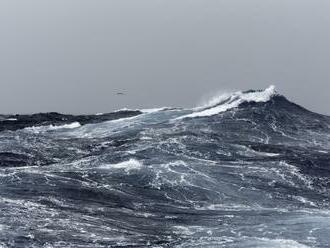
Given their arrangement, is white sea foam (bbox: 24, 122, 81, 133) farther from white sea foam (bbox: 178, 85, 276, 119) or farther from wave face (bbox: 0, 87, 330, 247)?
white sea foam (bbox: 178, 85, 276, 119)

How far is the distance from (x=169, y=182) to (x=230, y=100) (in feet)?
278

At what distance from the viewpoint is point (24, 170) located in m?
83.9

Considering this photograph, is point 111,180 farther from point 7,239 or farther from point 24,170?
point 7,239

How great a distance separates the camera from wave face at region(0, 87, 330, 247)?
2420 inches

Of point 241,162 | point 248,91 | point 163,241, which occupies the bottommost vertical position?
point 163,241

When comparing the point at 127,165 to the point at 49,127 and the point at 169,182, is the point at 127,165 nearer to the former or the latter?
the point at 169,182

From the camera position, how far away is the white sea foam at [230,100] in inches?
5807

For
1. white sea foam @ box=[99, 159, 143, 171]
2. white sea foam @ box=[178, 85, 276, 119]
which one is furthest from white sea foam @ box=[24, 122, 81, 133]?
white sea foam @ box=[99, 159, 143, 171]

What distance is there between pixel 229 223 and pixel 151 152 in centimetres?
3377

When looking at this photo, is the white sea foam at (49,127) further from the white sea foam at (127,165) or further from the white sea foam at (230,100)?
the white sea foam at (127,165)

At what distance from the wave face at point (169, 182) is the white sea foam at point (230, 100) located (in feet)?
19.3

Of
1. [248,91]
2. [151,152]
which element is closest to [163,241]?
[151,152]

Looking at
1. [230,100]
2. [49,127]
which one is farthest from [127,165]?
[230,100]

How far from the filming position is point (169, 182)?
273ft
